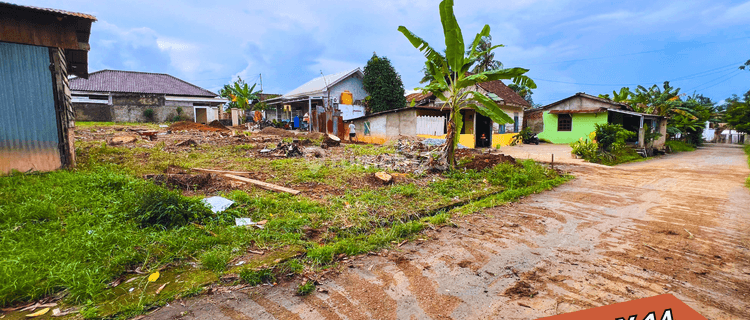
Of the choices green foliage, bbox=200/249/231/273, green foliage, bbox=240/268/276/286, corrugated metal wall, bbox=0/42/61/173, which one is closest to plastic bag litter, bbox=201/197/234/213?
green foliage, bbox=200/249/231/273

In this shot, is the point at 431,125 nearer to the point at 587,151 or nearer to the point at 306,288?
the point at 587,151

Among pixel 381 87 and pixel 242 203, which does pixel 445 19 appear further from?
pixel 381 87

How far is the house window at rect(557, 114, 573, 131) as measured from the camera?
24.1m

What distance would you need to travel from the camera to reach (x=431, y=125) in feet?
56.9

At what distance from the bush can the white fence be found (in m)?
13.5

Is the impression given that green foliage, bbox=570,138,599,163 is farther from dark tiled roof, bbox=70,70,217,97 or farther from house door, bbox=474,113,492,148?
dark tiled roof, bbox=70,70,217,97

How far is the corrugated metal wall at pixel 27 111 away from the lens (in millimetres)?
6184

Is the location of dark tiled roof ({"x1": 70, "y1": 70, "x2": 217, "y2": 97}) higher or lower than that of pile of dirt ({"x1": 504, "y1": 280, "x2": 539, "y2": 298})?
higher

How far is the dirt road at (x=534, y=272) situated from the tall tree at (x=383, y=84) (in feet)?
69.3

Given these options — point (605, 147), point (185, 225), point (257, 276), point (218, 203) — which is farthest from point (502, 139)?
point (257, 276)

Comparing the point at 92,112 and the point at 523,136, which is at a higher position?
the point at 92,112

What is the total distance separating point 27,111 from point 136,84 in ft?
94.9

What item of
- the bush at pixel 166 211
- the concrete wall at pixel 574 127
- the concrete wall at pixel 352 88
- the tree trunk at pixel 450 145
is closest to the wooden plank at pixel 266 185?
the bush at pixel 166 211

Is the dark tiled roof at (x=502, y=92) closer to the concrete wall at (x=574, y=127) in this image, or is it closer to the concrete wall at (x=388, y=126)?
the concrete wall at (x=574, y=127)
